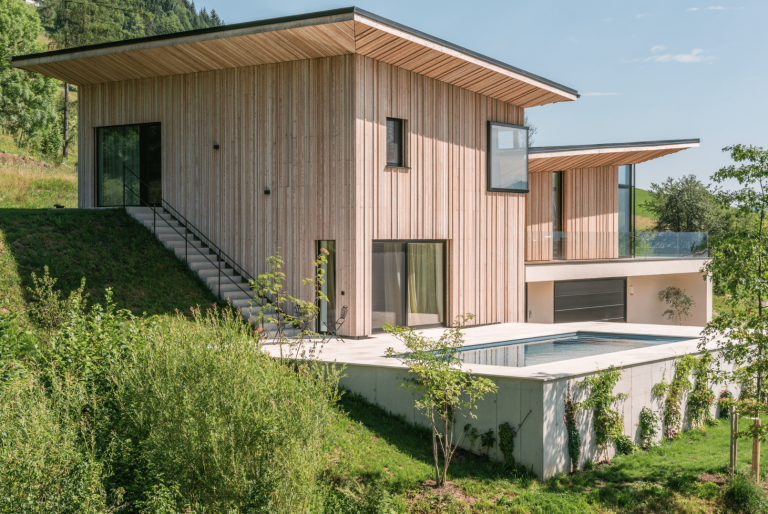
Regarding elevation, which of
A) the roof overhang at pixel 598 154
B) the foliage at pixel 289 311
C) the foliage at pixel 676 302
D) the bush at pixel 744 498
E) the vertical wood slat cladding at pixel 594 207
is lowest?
→ the bush at pixel 744 498

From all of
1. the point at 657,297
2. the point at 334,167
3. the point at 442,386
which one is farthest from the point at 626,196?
the point at 442,386

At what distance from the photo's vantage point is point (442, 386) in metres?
8.06

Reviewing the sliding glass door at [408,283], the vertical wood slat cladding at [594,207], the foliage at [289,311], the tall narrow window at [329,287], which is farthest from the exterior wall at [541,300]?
the foliage at [289,311]

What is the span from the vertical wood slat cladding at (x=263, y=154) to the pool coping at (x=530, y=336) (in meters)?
1.72

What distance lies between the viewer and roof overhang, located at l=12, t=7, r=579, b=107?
39.4ft

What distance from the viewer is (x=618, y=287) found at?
74.1 ft

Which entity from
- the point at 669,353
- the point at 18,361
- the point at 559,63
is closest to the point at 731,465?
the point at 669,353

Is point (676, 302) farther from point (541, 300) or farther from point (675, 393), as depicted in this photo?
point (675, 393)

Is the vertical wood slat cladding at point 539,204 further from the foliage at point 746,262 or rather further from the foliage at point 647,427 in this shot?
the foliage at point 746,262

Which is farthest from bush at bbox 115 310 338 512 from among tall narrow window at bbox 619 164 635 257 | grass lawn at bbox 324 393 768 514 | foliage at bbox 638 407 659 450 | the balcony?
tall narrow window at bbox 619 164 635 257

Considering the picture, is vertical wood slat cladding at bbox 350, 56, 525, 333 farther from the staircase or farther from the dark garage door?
the dark garage door

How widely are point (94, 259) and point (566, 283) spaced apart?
1367 cm

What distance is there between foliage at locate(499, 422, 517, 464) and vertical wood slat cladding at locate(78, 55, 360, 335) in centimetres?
508

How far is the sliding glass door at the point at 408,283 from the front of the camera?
13.8 m
